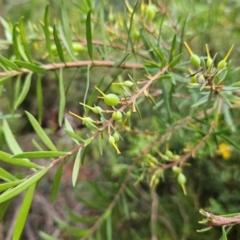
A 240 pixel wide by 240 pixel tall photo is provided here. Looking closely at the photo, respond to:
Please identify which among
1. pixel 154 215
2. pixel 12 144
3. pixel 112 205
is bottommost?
pixel 154 215

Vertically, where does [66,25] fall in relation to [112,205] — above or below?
above

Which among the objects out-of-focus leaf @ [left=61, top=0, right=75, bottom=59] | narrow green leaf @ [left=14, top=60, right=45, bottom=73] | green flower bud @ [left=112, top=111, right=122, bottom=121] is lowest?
narrow green leaf @ [left=14, top=60, right=45, bottom=73]

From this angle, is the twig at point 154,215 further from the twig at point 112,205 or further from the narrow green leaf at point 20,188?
the narrow green leaf at point 20,188

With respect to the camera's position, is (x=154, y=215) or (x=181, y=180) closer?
(x=181, y=180)

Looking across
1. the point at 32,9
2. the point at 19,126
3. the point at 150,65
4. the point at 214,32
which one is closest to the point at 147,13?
the point at 150,65

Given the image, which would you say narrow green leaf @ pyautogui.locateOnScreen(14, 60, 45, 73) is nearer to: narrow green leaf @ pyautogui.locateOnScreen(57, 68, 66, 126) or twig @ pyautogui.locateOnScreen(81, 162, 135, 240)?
narrow green leaf @ pyautogui.locateOnScreen(57, 68, 66, 126)

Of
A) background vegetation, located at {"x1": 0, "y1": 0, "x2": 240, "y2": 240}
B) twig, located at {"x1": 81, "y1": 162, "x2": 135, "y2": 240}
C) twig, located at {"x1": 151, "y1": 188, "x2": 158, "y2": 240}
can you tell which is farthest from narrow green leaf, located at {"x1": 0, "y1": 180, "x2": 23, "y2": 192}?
twig, located at {"x1": 151, "y1": 188, "x2": 158, "y2": 240}

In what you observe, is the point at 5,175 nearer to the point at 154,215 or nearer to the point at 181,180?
the point at 181,180

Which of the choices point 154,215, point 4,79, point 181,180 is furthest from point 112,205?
point 4,79
